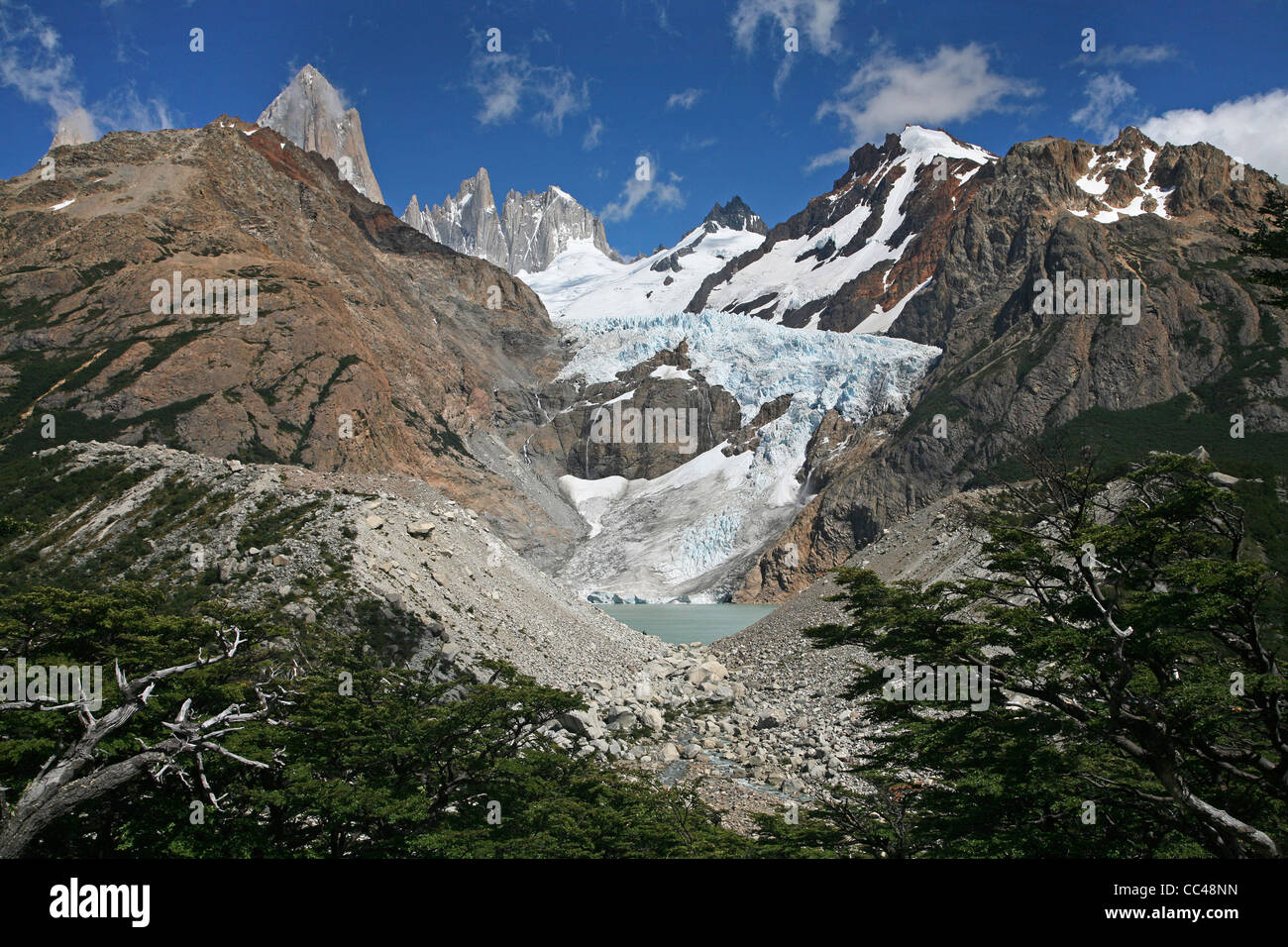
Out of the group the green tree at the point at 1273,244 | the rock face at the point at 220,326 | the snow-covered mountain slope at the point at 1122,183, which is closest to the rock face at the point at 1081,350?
the snow-covered mountain slope at the point at 1122,183

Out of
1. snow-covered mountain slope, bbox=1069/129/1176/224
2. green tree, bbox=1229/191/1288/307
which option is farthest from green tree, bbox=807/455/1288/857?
snow-covered mountain slope, bbox=1069/129/1176/224

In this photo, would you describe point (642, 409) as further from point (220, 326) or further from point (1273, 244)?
point (1273, 244)

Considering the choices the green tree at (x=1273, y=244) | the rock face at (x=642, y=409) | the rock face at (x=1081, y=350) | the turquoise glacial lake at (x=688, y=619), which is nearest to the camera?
the green tree at (x=1273, y=244)

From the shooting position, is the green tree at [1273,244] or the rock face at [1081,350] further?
the rock face at [1081,350]

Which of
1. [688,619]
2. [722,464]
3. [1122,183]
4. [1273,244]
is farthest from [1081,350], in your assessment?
[1273,244]

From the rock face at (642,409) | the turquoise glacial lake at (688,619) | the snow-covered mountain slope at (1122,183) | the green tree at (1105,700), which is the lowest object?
the turquoise glacial lake at (688,619)

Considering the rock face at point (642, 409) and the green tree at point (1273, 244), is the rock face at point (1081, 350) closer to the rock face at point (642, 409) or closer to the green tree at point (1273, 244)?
the rock face at point (642, 409)

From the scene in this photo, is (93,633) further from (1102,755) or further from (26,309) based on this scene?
(26,309)

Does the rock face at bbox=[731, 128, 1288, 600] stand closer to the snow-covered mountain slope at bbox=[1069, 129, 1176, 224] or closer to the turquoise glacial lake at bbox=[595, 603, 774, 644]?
the snow-covered mountain slope at bbox=[1069, 129, 1176, 224]

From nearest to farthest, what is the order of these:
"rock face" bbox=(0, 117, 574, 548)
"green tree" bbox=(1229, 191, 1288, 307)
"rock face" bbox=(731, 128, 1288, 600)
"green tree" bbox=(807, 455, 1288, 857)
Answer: "green tree" bbox=(807, 455, 1288, 857) < "green tree" bbox=(1229, 191, 1288, 307) < "rock face" bbox=(0, 117, 574, 548) < "rock face" bbox=(731, 128, 1288, 600)
